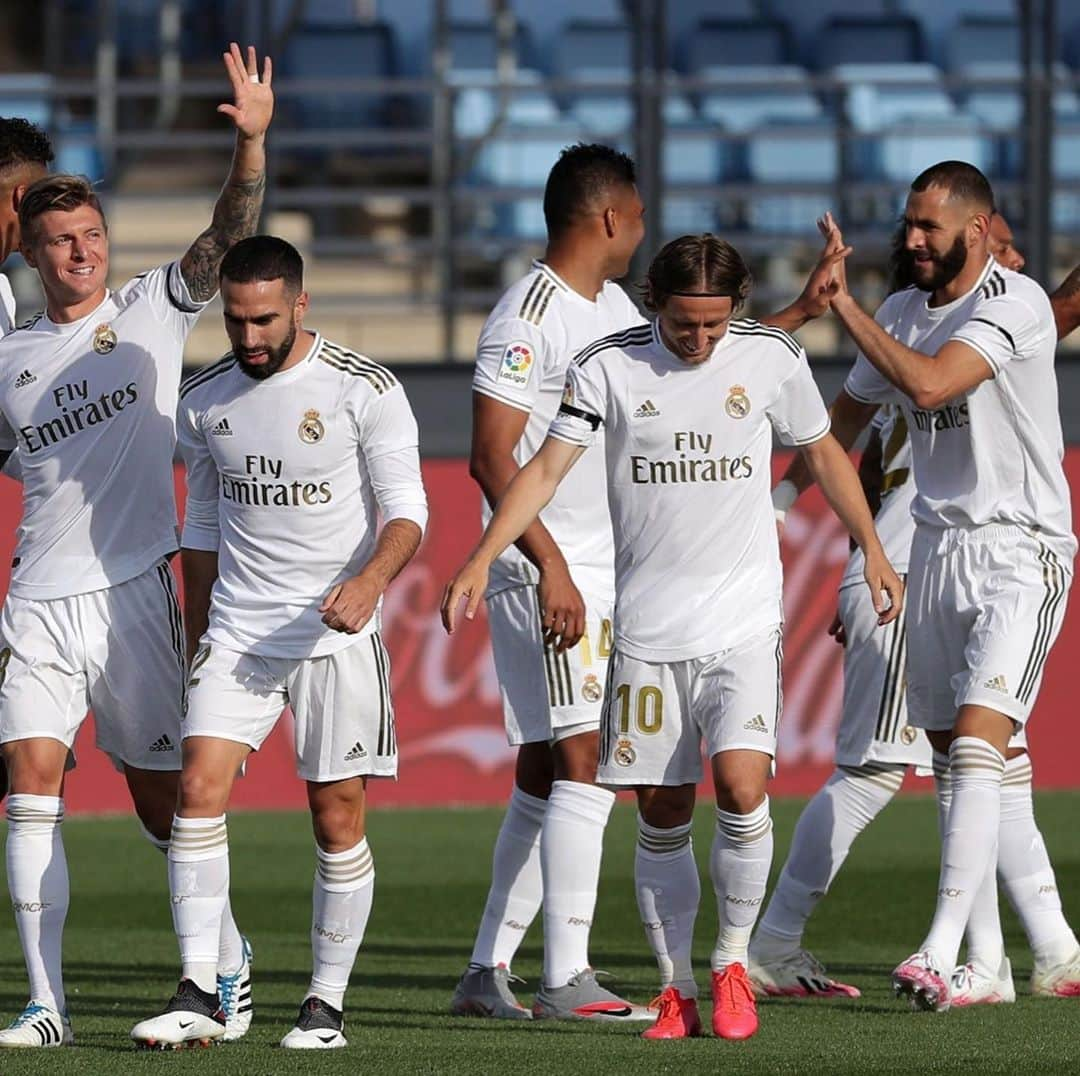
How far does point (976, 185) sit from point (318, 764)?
7.62ft

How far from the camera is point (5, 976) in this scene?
7.25m

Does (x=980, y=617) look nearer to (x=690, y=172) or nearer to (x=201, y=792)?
(x=201, y=792)

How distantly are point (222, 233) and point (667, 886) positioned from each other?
199 cm

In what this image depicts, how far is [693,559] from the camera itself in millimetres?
5789

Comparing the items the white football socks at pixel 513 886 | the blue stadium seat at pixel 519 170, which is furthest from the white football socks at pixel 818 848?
the blue stadium seat at pixel 519 170

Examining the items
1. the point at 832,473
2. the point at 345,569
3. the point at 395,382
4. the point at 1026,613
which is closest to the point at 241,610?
the point at 345,569

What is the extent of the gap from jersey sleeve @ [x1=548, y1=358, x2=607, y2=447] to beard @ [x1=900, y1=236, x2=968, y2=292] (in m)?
1.07


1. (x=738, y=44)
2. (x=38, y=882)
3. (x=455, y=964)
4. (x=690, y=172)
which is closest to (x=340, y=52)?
(x=690, y=172)

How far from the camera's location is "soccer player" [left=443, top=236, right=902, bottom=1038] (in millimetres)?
5691

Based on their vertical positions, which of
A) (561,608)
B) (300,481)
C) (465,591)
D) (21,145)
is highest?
(21,145)

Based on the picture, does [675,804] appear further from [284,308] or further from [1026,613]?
[284,308]

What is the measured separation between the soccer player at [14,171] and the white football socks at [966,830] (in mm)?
2741

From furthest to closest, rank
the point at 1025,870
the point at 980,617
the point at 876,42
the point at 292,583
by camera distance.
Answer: the point at 876,42
the point at 1025,870
the point at 980,617
the point at 292,583

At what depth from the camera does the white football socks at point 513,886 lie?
21.3ft
